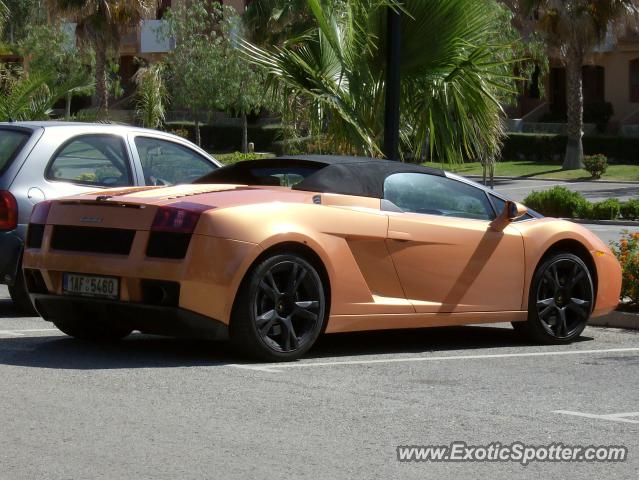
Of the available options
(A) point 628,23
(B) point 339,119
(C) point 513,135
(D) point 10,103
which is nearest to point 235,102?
(C) point 513,135

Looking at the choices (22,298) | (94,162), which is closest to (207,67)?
(94,162)

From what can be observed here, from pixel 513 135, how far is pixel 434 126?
4192cm

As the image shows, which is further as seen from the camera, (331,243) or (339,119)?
(339,119)

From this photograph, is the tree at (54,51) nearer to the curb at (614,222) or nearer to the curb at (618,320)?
the curb at (614,222)

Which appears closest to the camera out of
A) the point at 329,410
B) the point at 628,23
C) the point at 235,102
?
the point at 329,410

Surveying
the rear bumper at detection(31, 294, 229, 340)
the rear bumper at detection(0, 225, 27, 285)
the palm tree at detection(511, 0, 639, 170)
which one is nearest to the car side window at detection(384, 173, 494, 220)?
the rear bumper at detection(31, 294, 229, 340)

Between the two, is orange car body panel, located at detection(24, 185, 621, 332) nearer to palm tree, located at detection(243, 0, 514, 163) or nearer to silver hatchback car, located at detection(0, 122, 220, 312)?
silver hatchback car, located at detection(0, 122, 220, 312)

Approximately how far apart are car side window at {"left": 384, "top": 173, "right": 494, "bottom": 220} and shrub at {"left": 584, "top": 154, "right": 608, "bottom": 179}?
37314 millimetres

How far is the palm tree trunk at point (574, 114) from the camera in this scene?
1876 inches

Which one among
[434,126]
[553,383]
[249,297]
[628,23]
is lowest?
[553,383]

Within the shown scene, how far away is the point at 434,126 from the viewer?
1402 centimetres

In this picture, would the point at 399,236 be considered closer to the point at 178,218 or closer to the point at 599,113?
the point at 178,218

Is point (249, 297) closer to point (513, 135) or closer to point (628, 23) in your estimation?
point (628, 23)

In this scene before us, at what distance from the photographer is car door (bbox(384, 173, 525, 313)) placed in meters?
9.31
